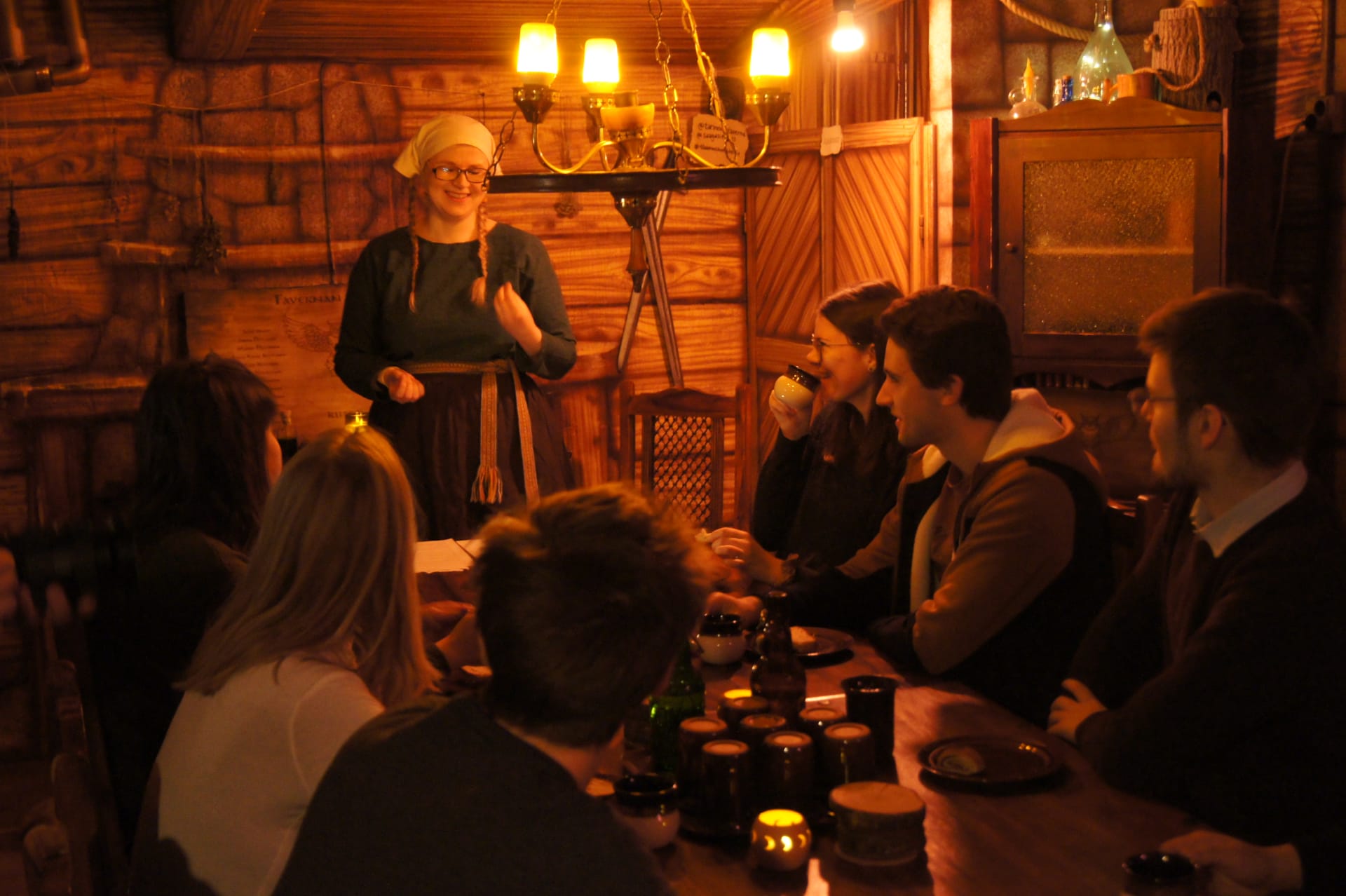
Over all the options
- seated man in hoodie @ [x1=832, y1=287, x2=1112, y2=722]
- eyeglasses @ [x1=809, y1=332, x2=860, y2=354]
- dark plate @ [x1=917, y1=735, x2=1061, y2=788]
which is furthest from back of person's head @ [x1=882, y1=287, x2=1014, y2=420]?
dark plate @ [x1=917, y1=735, x2=1061, y2=788]

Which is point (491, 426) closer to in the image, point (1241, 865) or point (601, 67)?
point (601, 67)

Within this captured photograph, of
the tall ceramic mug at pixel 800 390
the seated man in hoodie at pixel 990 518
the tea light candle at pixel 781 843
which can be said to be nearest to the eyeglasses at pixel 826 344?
the tall ceramic mug at pixel 800 390

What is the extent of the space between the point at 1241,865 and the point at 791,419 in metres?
2.06

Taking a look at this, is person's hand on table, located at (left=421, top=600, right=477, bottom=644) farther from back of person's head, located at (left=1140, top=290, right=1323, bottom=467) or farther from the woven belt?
back of person's head, located at (left=1140, top=290, right=1323, bottom=467)

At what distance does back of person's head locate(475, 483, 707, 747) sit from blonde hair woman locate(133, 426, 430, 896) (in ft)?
1.25

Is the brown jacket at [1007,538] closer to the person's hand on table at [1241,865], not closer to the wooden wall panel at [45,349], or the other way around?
the person's hand on table at [1241,865]

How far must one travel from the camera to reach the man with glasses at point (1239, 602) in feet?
5.60

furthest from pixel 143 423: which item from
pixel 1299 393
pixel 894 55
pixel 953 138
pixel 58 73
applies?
pixel 894 55

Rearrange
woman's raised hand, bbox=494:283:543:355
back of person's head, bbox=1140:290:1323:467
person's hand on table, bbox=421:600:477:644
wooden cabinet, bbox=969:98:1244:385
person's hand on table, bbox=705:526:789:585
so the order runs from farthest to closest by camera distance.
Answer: woman's raised hand, bbox=494:283:543:355 → wooden cabinet, bbox=969:98:1244:385 → person's hand on table, bbox=705:526:789:585 → person's hand on table, bbox=421:600:477:644 → back of person's head, bbox=1140:290:1323:467

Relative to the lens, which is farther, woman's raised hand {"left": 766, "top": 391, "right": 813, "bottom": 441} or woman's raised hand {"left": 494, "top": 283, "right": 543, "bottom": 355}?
woman's raised hand {"left": 494, "top": 283, "right": 543, "bottom": 355}

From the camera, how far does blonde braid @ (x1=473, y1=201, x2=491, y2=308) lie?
3.86m

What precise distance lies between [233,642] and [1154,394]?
1.31 m

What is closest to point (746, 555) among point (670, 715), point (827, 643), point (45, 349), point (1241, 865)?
point (827, 643)

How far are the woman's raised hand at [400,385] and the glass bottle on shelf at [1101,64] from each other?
6.25 ft
